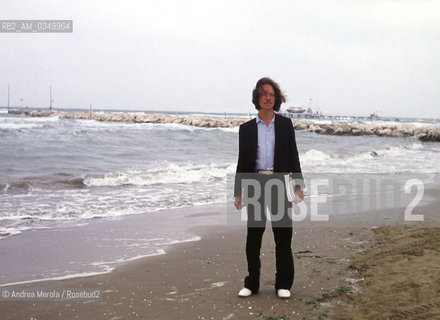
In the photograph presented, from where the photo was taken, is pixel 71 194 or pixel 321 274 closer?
pixel 321 274

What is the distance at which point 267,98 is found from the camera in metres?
3.61

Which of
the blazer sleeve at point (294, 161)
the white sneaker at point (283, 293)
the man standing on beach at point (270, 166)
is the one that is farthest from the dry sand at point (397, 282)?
the blazer sleeve at point (294, 161)

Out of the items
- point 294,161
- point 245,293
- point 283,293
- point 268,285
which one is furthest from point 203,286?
point 294,161

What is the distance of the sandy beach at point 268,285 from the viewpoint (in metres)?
3.31

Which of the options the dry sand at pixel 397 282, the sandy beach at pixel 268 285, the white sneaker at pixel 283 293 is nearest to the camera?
the dry sand at pixel 397 282

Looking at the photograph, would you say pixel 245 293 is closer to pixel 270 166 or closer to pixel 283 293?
pixel 283 293

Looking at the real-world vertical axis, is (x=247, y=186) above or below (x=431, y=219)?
above

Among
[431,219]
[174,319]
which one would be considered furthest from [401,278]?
A: [431,219]

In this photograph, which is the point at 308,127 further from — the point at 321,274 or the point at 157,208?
the point at 321,274

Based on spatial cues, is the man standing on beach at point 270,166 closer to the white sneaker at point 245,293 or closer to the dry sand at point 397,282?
the white sneaker at point 245,293

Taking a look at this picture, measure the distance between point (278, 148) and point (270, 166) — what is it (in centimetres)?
18

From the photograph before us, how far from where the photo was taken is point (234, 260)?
16.0ft

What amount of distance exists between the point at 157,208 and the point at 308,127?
152 feet

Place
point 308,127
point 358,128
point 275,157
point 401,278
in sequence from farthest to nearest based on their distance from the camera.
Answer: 1. point 308,127
2. point 358,128
3. point 401,278
4. point 275,157
